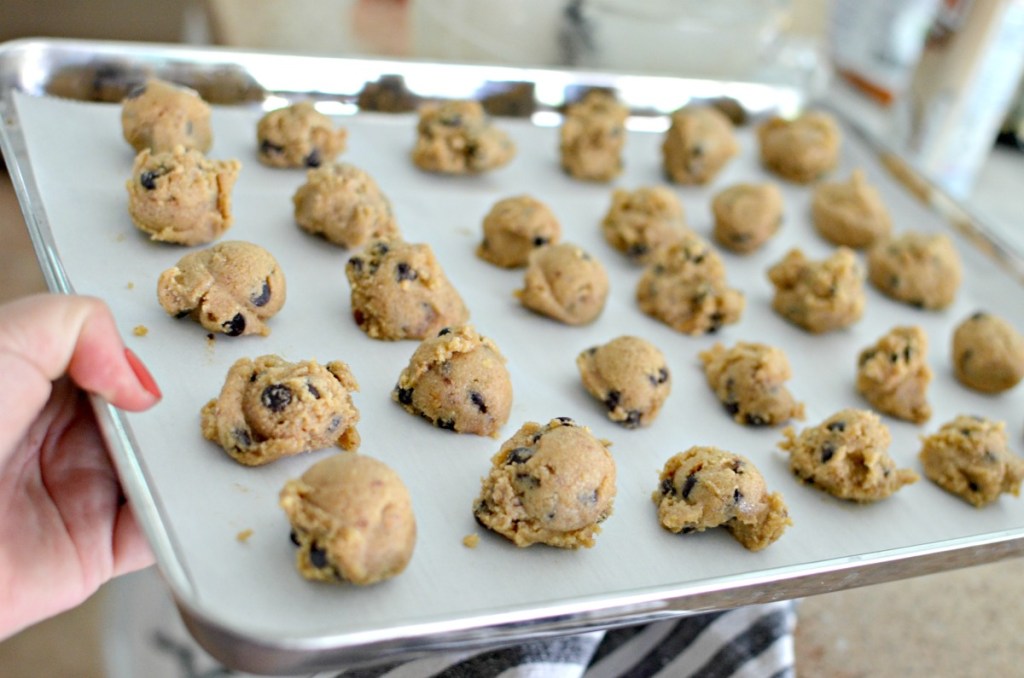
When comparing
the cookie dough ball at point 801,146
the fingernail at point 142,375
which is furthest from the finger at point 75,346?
the cookie dough ball at point 801,146

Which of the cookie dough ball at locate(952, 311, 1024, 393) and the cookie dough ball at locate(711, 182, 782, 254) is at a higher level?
the cookie dough ball at locate(711, 182, 782, 254)

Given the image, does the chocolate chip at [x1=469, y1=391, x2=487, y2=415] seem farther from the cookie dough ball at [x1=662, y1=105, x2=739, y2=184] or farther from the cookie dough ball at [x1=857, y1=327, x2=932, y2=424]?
the cookie dough ball at [x1=662, y1=105, x2=739, y2=184]

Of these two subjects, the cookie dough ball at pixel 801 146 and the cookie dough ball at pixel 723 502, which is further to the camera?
the cookie dough ball at pixel 801 146

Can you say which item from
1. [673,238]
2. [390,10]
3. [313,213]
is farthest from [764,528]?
[390,10]

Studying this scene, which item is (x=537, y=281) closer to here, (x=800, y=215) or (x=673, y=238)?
(x=673, y=238)

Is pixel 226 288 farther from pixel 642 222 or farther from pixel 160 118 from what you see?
pixel 642 222

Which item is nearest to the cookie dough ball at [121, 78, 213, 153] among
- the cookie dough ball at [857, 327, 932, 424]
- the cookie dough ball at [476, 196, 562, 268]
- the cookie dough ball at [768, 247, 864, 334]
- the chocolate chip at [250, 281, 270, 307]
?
the chocolate chip at [250, 281, 270, 307]

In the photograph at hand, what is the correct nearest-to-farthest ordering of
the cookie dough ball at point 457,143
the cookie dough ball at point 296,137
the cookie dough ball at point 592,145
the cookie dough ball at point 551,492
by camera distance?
the cookie dough ball at point 551,492 → the cookie dough ball at point 296,137 → the cookie dough ball at point 457,143 → the cookie dough ball at point 592,145

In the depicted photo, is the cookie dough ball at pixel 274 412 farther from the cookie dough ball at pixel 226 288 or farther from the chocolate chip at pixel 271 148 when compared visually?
the chocolate chip at pixel 271 148
